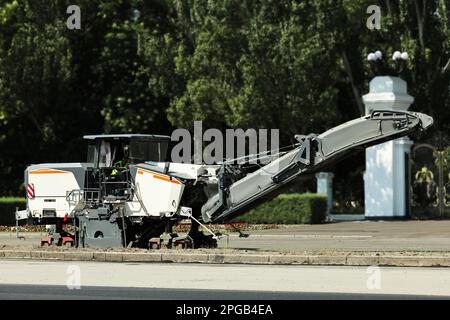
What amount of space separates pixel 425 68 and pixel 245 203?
81.8 feet

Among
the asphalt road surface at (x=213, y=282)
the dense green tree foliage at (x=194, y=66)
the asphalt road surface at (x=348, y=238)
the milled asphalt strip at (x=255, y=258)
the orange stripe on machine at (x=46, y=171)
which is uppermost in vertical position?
the dense green tree foliage at (x=194, y=66)

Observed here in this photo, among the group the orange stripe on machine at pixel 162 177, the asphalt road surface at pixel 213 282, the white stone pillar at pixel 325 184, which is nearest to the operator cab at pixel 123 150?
the orange stripe on machine at pixel 162 177

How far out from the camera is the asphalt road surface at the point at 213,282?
48.0 feet

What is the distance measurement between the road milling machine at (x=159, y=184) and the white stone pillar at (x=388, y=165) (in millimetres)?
17525

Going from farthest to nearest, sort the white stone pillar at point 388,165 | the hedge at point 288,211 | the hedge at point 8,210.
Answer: the white stone pillar at point 388,165 < the hedge at point 8,210 < the hedge at point 288,211

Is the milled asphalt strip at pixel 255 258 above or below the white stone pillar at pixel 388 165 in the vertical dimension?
below

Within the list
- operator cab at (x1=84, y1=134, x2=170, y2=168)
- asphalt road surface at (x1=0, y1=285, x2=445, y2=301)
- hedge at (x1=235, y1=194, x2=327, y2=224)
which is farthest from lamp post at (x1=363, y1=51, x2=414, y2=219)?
asphalt road surface at (x1=0, y1=285, x2=445, y2=301)

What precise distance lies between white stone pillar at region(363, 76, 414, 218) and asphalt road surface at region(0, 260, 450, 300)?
2173 centimetres

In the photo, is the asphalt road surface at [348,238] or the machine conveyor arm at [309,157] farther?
the asphalt road surface at [348,238]

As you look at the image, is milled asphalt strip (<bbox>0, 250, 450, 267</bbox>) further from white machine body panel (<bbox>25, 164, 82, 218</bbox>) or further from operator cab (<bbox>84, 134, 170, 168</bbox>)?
operator cab (<bbox>84, 134, 170, 168</bbox>)

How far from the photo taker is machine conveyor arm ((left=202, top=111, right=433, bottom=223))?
896 inches

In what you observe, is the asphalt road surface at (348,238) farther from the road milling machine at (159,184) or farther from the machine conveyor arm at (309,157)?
the road milling machine at (159,184)

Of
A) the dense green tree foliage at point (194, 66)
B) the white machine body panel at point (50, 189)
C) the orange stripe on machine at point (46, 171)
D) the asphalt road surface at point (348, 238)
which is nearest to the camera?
the white machine body panel at point (50, 189)
